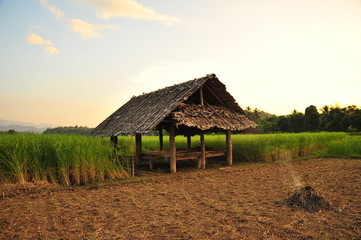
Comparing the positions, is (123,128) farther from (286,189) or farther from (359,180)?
(359,180)

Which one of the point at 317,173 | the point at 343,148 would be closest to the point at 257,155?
the point at 317,173

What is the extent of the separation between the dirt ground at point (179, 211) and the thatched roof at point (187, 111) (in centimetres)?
222

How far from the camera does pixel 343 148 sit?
554 inches

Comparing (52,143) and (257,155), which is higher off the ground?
(52,143)

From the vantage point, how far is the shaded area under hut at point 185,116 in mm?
9320

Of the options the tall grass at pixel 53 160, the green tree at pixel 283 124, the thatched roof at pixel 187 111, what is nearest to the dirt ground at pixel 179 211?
the tall grass at pixel 53 160

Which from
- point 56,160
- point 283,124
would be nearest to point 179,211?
point 56,160

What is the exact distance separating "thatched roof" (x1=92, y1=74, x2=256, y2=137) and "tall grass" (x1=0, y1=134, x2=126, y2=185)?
5.77 feet

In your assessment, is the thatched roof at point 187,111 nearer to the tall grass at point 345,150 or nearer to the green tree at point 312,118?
the tall grass at point 345,150

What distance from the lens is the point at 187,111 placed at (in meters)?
9.69

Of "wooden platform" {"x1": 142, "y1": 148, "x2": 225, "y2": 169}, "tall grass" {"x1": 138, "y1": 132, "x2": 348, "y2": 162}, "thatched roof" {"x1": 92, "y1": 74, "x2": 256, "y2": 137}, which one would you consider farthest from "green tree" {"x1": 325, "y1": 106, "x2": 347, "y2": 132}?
"wooden platform" {"x1": 142, "y1": 148, "x2": 225, "y2": 169}

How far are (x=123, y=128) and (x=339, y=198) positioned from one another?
758 cm

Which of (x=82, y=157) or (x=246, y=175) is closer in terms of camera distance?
(x=82, y=157)

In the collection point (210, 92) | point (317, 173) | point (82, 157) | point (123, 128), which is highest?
point (210, 92)
